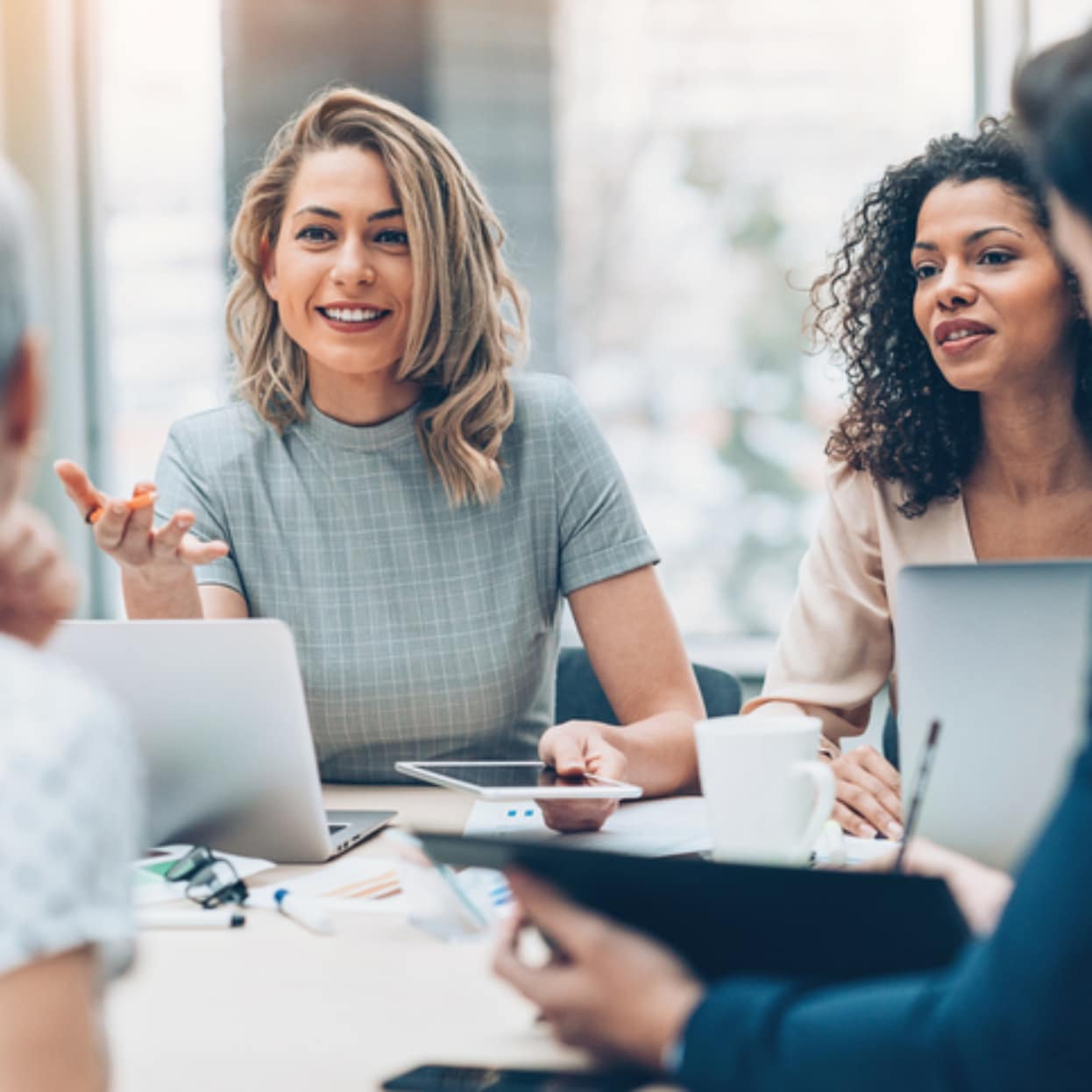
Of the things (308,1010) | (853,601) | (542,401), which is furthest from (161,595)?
(853,601)

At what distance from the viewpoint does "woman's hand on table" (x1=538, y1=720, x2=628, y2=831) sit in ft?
4.44

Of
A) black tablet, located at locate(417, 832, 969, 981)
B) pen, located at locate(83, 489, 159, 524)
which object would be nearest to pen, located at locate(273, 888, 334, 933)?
black tablet, located at locate(417, 832, 969, 981)

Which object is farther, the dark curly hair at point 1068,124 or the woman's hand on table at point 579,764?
the woman's hand on table at point 579,764

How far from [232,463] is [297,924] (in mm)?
993

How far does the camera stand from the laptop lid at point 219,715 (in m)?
1.21

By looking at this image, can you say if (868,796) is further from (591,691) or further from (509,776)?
(591,691)

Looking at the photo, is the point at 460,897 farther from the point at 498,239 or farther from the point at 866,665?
the point at 498,239

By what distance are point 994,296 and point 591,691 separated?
32.3 inches

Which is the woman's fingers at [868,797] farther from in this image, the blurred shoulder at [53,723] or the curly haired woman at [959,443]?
the blurred shoulder at [53,723]

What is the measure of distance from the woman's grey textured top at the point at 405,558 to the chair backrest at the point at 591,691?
60 mm

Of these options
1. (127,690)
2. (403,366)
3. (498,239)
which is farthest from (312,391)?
(127,690)

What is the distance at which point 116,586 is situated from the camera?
3562 mm

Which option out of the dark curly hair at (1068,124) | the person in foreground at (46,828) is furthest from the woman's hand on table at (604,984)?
the dark curly hair at (1068,124)

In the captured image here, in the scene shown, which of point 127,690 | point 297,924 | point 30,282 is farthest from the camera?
point 127,690
